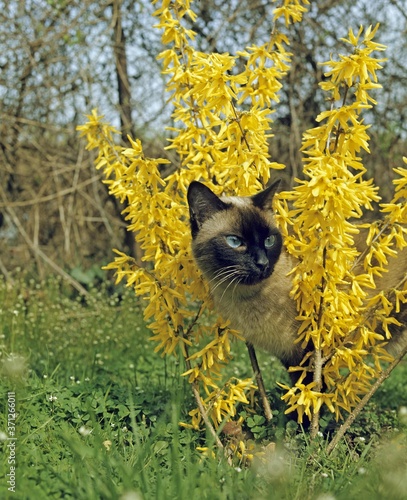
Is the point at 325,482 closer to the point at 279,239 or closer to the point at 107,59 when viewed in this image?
the point at 279,239

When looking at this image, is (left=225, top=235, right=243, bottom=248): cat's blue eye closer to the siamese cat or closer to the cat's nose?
the siamese cat

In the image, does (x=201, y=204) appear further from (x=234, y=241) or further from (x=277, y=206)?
(x=277, y=206)

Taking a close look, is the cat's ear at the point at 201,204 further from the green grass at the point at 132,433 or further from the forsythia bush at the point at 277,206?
the green grass at the point at 132,433

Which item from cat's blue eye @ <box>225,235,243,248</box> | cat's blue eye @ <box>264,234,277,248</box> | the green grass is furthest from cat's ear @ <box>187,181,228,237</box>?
the green grass

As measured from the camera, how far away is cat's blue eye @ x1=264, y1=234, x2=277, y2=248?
3.04 meters

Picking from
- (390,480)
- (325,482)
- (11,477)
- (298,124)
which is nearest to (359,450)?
(325,482)

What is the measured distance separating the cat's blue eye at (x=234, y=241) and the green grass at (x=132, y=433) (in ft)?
2.35

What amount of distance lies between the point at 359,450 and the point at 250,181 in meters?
1.36

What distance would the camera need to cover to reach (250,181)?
3.07 m

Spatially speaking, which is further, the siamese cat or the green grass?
the siamese cat

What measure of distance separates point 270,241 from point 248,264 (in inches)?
6.8

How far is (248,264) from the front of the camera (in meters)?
2.97

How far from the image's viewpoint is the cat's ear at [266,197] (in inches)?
117

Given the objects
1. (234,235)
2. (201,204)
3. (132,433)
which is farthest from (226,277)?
(132,433)
